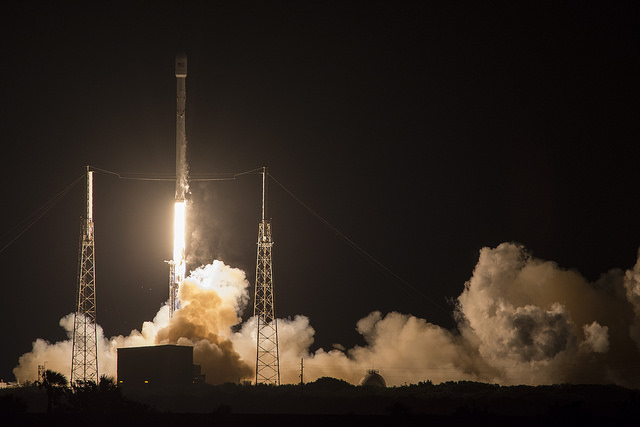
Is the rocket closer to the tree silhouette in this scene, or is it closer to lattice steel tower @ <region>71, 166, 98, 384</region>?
lattice steel tower @ <region>71, 166, 98, 384</region>

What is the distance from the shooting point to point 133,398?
321 ft

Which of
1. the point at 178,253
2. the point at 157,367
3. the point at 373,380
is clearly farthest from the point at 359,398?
the point at 178,253

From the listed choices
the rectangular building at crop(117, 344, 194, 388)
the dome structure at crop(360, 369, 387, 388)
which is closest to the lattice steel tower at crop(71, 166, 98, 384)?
the rectangular building at crop(117, 344, 194, 388)

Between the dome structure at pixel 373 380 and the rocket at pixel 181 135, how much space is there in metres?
24.1

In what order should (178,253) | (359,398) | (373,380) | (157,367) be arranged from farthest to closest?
(178,253) → (373,380) → (157,367) → (359,398)

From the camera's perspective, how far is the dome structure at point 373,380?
4279 inches

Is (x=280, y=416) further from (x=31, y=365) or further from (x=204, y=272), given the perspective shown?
(x=31, y=365)

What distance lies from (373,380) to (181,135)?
29272mm

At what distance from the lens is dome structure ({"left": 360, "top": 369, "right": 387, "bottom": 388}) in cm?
10869

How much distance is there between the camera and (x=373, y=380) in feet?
359

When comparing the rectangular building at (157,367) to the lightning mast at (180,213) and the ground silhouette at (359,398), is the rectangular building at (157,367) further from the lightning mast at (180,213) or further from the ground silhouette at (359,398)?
the lightning mast at (180,213)

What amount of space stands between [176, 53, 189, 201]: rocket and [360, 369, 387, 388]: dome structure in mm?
24122

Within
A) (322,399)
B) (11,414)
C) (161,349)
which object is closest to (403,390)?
(322,399)

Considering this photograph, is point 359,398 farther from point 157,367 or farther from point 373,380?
point 157,367
